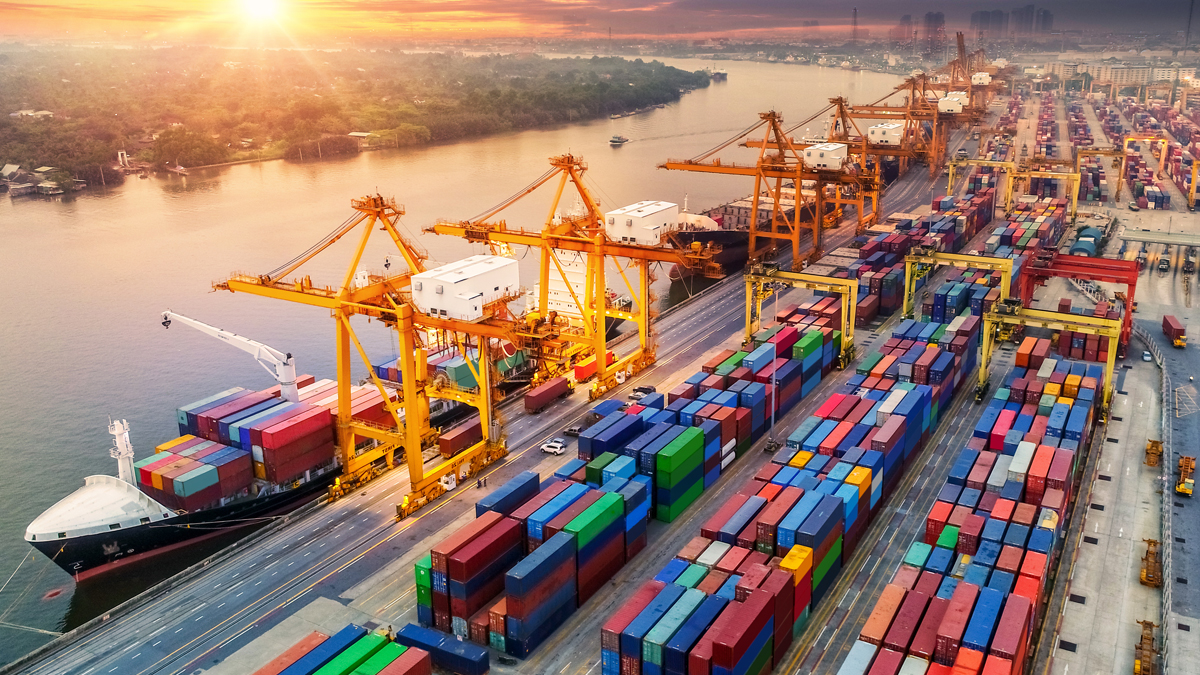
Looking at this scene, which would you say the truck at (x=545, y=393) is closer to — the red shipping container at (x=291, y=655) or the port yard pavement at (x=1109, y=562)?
the red shipping container at (x=291, y=655)

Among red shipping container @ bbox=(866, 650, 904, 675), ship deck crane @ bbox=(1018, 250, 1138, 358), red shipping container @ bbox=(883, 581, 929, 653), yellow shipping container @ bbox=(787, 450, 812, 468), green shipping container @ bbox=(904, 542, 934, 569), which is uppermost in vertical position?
ship deck crane @ bbox=(1018, 250, 1138, 358)

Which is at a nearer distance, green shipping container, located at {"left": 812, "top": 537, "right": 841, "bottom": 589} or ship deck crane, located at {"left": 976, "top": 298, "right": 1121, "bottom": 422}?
green shipping container, located at {"left": 812, "top": 537, "right": 841, "bottom": 589}

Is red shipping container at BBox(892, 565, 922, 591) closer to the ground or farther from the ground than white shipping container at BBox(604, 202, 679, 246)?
closer to the ground

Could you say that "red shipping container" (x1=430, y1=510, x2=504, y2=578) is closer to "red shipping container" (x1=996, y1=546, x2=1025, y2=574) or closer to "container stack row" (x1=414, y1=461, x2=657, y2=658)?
"container stack row" (x1=414, y1=461, x2=657, y2=658)

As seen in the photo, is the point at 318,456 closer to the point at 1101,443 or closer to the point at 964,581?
the point at 964,581

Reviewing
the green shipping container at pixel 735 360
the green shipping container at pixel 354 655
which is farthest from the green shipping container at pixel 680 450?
the green shipping container at pixel 354 655

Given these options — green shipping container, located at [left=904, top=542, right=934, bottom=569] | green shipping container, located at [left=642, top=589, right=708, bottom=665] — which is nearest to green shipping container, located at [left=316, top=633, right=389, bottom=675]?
green shipping container, located at [left=642, top=589, right=708, bottom=665]
